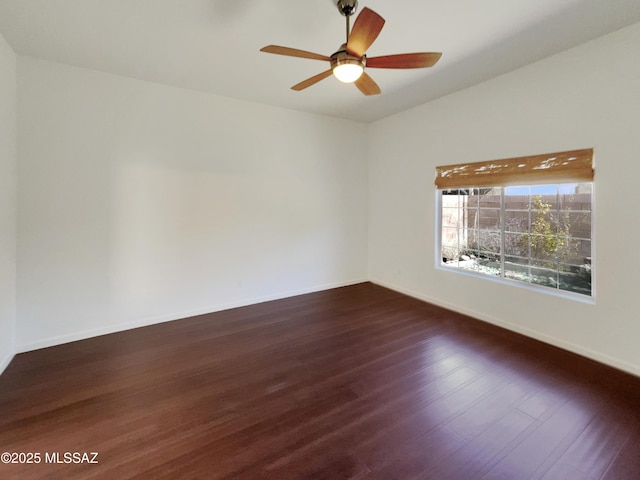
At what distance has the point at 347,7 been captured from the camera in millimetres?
1980

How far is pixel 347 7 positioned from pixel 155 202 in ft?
9.24

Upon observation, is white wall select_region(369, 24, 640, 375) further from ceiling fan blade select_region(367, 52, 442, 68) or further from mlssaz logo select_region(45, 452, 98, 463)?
mlssaz logo select_region(45, 452, 98, 463)

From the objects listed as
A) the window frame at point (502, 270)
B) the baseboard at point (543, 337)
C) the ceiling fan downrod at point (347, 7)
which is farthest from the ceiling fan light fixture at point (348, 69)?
the baseboard at point (543, 337)

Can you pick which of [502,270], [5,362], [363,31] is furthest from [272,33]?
[5,362]

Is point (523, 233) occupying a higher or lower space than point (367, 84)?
lower

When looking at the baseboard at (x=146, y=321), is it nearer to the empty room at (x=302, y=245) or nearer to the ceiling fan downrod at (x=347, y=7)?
the empty room at (x=302, y=245)

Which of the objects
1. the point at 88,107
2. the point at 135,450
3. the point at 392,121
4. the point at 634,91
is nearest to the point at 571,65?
the point at 634,91

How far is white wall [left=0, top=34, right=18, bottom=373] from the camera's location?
2441mm

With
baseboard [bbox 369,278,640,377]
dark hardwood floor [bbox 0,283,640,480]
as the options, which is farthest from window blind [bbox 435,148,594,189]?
dark hardwood floor [bbox 0,283,640,480]

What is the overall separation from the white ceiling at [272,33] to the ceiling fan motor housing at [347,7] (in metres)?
0.08

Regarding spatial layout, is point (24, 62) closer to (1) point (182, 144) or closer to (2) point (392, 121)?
(1) point (182, 144)

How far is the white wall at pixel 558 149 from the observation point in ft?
7.93

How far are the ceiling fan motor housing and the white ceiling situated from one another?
8cm

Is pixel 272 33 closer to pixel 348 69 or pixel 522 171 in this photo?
pixel 348 69
